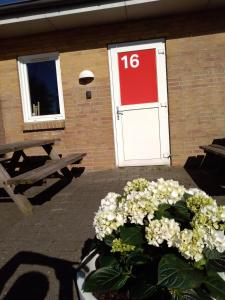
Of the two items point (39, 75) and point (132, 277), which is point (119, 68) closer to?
point (39, 75)

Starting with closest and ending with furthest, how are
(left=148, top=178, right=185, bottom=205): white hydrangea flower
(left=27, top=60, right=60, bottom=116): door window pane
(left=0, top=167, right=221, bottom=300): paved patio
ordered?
(left=148, top=178, right=185, bottom=205): white hydrangea flower, (left=0, top=167, right=221, bottom=300): paved patio, (left=27, top=60, right=60, bottom=116): door window pane


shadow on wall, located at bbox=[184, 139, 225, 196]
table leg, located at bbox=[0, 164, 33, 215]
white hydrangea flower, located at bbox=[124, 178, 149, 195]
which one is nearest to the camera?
white hydrangea flower, located at bbox=[124, 178, 149, 195]


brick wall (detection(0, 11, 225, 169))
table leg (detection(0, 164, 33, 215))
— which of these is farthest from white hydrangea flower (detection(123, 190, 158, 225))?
brick wall (detection(0, 11, 225, 169))

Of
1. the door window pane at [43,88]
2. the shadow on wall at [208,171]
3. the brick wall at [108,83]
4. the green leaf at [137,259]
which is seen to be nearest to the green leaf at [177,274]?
the green leaf at [137,259]

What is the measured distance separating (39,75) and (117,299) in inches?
265

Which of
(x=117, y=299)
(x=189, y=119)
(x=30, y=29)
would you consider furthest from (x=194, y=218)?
(x=30, y=29)

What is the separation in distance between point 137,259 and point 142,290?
13 cm

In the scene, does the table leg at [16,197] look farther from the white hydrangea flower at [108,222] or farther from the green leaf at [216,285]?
the green leaf at [216,285]

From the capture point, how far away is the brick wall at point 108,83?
263 inches

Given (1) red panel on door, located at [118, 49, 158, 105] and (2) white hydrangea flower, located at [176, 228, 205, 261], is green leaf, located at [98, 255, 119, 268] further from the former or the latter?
(1) red panel on door, located at [118, 49, 158, 105]

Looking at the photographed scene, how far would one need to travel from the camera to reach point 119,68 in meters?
7.03

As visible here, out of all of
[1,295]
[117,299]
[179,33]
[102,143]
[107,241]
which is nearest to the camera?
[117,299]

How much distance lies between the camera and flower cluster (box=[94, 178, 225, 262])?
1386 millimetres

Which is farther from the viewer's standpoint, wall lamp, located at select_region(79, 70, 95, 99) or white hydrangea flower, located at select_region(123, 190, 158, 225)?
wall lamp, located at select_region(79, 70, 95, 99)
